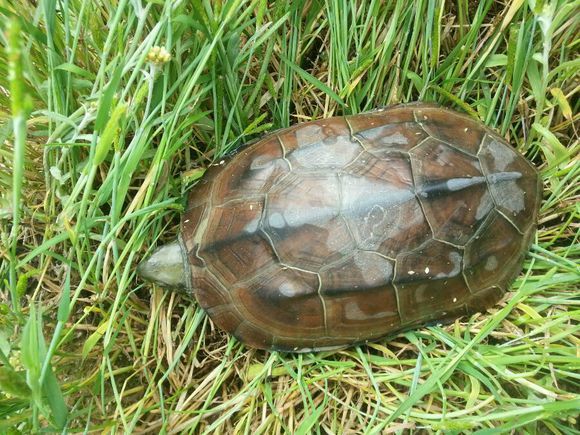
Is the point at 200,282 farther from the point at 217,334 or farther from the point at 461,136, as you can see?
the point at 461,136

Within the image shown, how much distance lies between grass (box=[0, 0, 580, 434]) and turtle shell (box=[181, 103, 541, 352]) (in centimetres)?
9

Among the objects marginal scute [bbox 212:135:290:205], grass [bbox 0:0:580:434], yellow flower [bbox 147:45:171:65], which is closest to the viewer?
yellow flower [bbox 147:45:171:65]

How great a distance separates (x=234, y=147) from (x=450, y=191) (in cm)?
62

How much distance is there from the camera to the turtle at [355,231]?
117 centimetres

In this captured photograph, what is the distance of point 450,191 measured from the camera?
118 cm

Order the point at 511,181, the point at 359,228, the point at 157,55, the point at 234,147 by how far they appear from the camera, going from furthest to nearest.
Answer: the point at 234,147
the point at 511,181
the point at 359,228
the point at 157,55

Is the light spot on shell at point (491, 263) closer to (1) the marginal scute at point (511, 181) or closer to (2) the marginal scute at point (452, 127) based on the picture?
(1) the marginal scute at point (511, 181)

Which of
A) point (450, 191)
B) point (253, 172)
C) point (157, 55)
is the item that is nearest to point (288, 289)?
point (253, 172)

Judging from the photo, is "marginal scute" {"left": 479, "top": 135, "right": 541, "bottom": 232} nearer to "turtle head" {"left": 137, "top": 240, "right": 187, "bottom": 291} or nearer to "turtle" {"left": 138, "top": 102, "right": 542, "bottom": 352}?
"turtle" {"left": 138, "top": 102, "right": 542, "bottom": 352}

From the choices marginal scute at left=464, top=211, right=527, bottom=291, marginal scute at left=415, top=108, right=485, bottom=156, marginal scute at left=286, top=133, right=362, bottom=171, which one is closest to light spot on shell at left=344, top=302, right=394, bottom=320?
marginal scute at left=464, top=211, right=527, bottom=291

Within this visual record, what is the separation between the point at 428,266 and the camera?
120 cm

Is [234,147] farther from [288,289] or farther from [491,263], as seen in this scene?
[491,263]

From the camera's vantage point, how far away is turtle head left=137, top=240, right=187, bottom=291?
50.4 inches

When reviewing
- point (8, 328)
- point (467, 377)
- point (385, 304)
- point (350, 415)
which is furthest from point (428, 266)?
point (8, 328)
